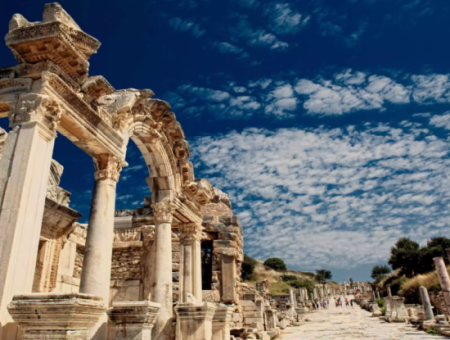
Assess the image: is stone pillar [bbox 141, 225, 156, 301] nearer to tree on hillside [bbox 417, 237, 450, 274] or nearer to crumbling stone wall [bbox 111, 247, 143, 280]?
crumbling stone wall [bbox 111, 247, 143, 280]

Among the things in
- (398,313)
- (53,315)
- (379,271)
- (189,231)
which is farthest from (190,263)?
(379,271)

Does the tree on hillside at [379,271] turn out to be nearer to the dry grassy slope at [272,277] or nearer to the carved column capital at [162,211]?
the dry grassy slope at [272,277]

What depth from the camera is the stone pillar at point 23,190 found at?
4555 mm

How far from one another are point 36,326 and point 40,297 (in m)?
0.26

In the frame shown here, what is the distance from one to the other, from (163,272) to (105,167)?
301cm

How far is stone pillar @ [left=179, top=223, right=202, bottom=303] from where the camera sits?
10.3m

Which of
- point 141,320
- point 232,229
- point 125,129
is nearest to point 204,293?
point 232,229

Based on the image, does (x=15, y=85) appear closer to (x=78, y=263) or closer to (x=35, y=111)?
(x=35, y=111)

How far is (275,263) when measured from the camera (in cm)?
8181

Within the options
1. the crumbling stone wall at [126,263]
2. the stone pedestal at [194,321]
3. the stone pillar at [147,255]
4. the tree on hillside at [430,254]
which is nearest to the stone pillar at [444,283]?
the stone pillar at [147,255]

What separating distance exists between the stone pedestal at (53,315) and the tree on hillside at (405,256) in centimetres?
5600

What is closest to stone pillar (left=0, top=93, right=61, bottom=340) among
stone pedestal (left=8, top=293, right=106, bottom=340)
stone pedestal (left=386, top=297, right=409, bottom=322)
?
stone pedestal (left=8, top=293, right=106, bottom=340)

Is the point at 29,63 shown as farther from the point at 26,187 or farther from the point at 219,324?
the point at 219,324

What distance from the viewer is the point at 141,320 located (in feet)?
16.9
